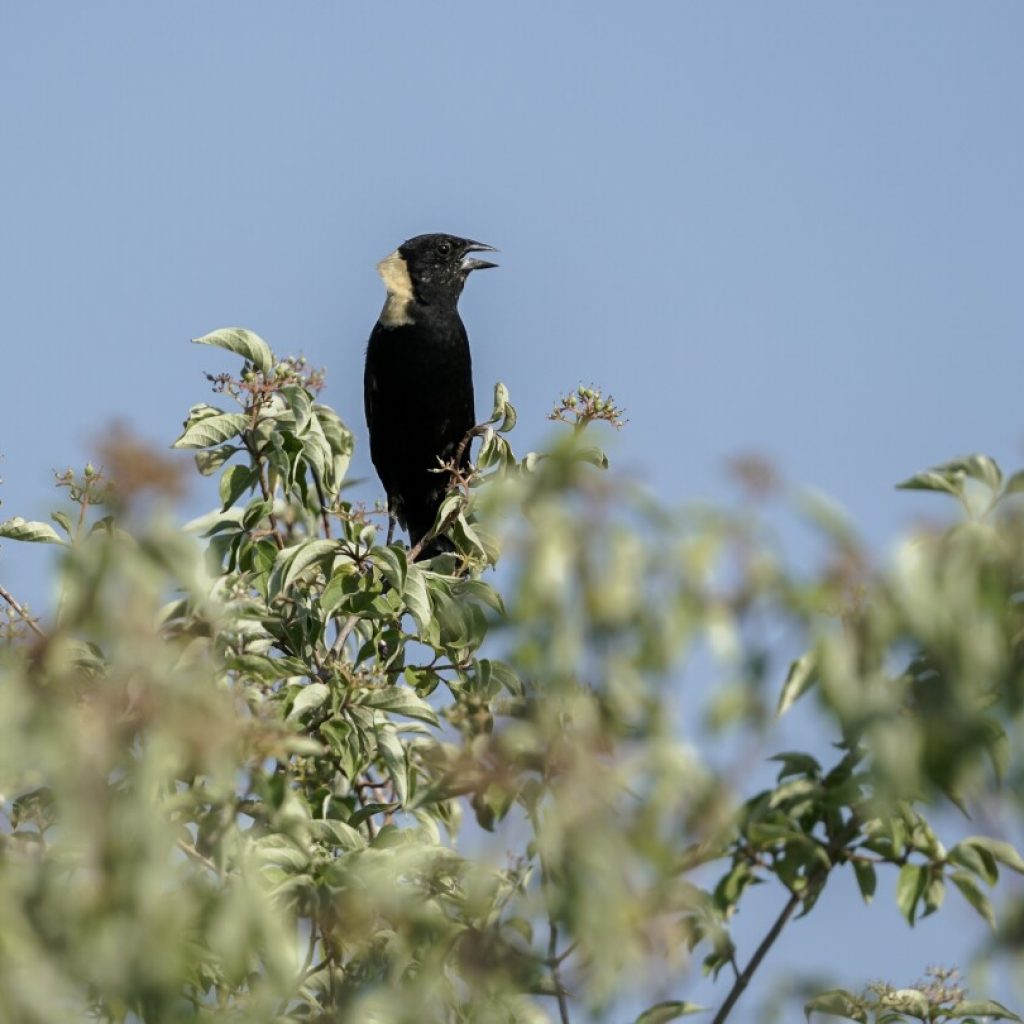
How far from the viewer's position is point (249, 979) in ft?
8.38

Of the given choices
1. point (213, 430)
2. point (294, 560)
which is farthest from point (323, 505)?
point (294, 560)

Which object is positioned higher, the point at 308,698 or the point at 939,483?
the point at 939,483

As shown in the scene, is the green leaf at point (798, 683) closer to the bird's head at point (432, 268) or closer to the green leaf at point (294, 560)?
the green leaf at point (294, 560)

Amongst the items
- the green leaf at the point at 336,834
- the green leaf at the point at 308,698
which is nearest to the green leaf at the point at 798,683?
the green leaf at the point at 336,834

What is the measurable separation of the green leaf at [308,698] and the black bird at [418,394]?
11.8ft

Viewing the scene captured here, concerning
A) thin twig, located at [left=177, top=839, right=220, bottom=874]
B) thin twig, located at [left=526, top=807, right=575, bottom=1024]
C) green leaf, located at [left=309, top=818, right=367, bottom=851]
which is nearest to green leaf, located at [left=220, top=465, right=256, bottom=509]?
green leaf, located at [left=309, top=818, right=367, bottom=851]

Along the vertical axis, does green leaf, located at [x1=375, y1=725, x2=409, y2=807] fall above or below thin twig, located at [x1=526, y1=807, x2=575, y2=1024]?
below

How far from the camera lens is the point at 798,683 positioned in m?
1.78

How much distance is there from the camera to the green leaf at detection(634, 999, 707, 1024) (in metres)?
2.22

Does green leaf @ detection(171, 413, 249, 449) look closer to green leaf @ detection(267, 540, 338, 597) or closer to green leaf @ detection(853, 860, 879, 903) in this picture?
green leaf @ detection(267, 540, 338, 597)

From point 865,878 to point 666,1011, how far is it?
317 mm

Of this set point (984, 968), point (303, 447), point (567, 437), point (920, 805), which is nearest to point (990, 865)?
point (920, 805)

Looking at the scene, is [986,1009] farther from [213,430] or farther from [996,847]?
[213,430]

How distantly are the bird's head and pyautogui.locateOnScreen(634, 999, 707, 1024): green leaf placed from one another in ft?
17.8
